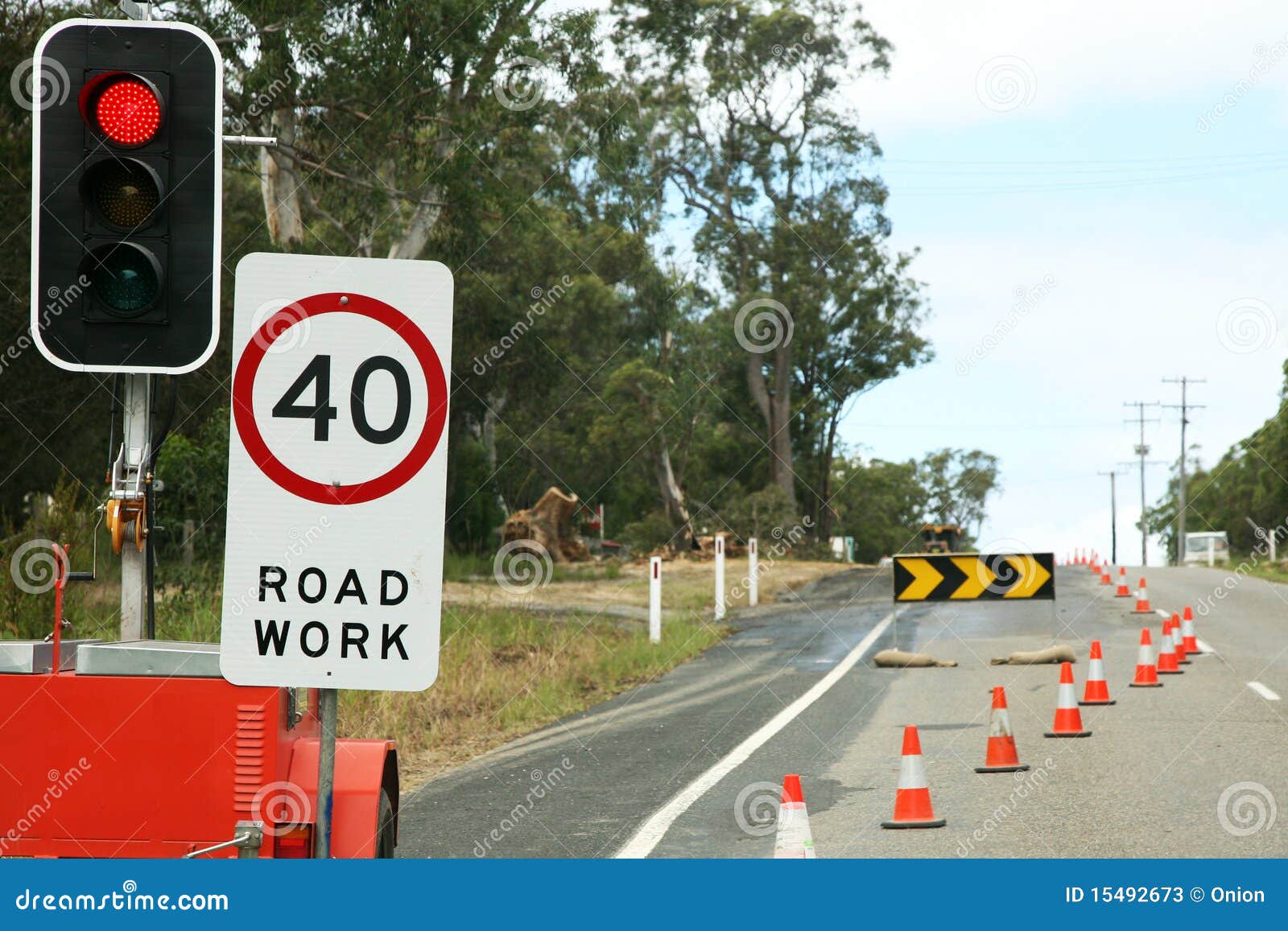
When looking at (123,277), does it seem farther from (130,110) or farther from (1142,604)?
(1142,604)

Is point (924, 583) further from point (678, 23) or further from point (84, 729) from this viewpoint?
point (678, 23)

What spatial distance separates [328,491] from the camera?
342 centimetres

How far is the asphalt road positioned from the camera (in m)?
8.05

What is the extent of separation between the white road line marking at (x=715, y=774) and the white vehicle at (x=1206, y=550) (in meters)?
44.5

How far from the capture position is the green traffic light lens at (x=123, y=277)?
5.09 meters

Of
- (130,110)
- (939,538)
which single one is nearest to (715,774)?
(130,110)

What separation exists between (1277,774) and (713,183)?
142 ft

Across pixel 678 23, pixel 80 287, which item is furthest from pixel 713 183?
pixel 80 287

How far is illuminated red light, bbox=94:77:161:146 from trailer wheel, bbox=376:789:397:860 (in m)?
2.50

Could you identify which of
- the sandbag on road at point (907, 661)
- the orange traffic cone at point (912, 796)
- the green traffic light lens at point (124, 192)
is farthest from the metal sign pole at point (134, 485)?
the sandbag on road at point (907, 661)

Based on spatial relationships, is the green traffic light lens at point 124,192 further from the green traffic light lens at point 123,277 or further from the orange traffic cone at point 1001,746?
the orange traffic cone at point 1001,746

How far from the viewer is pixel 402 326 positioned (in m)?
3.50

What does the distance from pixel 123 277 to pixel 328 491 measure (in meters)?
2.11

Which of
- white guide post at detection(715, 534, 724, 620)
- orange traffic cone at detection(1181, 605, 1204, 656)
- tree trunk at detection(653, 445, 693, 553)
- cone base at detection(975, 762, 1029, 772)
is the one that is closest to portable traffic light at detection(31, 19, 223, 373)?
cone base at detection(975, 762, 1029, 772)
